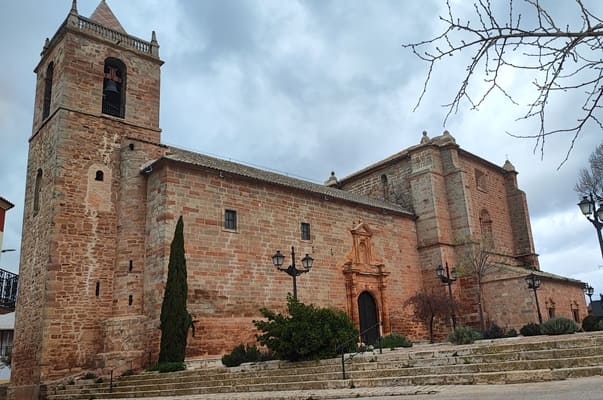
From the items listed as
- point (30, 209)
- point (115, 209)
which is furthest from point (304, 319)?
point (30, 209)

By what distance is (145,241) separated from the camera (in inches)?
727

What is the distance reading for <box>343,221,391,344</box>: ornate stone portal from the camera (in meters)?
22.5

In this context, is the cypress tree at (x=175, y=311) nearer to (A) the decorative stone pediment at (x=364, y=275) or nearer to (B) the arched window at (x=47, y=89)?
(A) the decorative stone pediment at (x=364, y=275)

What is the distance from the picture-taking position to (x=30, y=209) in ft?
64.1

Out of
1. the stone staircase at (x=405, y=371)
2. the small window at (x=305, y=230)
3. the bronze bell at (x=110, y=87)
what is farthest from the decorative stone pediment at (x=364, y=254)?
the bronze bell at (x=110, y=87)

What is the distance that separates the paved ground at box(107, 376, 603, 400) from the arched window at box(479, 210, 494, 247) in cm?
2133

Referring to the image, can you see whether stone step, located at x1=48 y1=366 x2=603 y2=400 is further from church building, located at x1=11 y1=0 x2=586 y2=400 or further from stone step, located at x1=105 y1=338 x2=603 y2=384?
church building, located at x1=11 y1=0 x2=586 y2=400

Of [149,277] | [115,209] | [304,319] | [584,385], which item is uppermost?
[115,209]

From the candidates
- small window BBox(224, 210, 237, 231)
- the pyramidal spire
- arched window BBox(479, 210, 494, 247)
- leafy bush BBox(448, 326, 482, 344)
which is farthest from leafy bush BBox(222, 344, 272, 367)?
arched window BBox(479, 210, 494, 247)

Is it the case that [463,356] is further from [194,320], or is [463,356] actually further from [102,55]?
[102,55]

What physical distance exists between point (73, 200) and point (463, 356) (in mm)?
14246

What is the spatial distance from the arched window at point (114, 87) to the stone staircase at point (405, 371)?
10846 mm

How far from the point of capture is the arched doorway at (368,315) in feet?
74.3

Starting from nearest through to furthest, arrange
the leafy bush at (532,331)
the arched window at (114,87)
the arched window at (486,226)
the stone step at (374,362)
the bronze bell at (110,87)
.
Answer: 1. the stone step at (374,362)
2. the leafy bush at (532,331)
3. the bronze bell at (110,87)
4. the arched window at (114,87)
5. the arched window at (486,226)
